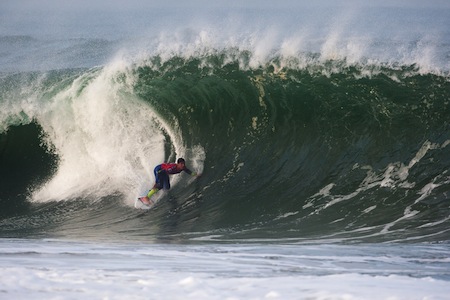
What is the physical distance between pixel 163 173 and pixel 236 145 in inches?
75.6

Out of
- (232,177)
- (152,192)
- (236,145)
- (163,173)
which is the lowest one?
(232,177)

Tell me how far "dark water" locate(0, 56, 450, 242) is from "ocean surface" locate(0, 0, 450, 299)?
32 millimetres

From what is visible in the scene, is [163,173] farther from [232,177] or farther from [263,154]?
[263,154]

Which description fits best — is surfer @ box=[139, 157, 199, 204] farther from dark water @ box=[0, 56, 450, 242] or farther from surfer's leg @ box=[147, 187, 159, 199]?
dark water @ box=[0, 56, 450, 242]

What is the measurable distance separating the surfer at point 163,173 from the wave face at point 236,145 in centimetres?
24

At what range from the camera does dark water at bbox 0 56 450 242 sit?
9477 millimetres

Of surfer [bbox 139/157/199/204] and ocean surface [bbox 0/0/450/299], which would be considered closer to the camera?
ocean surface [bbox 0/0/450/299]

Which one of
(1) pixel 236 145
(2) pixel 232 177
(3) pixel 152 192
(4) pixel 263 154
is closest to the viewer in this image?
(3) pixel 152 192

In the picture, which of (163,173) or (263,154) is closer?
(163,173)

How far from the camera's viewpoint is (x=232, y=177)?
11172 mm

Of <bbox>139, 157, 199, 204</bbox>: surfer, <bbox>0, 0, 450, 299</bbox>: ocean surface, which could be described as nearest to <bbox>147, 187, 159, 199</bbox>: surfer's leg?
<bbox>139, 157, 199, 204</bbox>: surfer

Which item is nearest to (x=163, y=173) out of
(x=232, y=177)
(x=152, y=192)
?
(x=152, y=192)

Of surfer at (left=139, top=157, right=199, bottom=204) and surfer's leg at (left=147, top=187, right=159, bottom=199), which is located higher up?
surfer at (left=139, top=157, right=199, bottom=204)

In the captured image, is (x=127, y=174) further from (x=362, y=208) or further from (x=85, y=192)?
(x=362, y=208)
